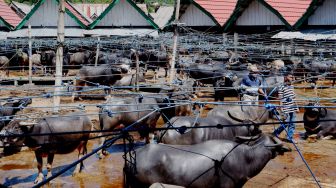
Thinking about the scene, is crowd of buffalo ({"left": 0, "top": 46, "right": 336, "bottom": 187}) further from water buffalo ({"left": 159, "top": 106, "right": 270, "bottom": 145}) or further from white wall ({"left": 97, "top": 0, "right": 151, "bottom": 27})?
white wall ({"left": 97, "top": 0, "right": 151, "bottom": 27})

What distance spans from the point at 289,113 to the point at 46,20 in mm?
20336

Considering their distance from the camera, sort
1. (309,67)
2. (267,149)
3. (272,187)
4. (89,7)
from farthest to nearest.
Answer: (89,7) < (309,67) < (272,187) < (267,149)

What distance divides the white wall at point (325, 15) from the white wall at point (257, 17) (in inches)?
73.3

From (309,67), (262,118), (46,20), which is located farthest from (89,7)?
(262,118)

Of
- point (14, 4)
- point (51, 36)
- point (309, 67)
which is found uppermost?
point (14, 4)

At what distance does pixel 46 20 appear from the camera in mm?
28062

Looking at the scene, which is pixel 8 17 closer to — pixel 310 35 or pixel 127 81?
pixel 127 81

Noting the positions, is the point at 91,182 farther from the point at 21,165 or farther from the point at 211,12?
the point at 211,12

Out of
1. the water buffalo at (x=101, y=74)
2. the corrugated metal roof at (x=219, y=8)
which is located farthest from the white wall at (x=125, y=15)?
the water buffalo at (x=101, y=74)

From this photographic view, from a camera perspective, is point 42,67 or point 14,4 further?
point 14,4

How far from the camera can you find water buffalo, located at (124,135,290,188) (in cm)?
683

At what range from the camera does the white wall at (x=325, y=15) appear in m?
23.5

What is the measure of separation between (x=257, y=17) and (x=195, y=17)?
4.45 metres

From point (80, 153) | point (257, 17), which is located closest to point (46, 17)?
point (257, 17)
